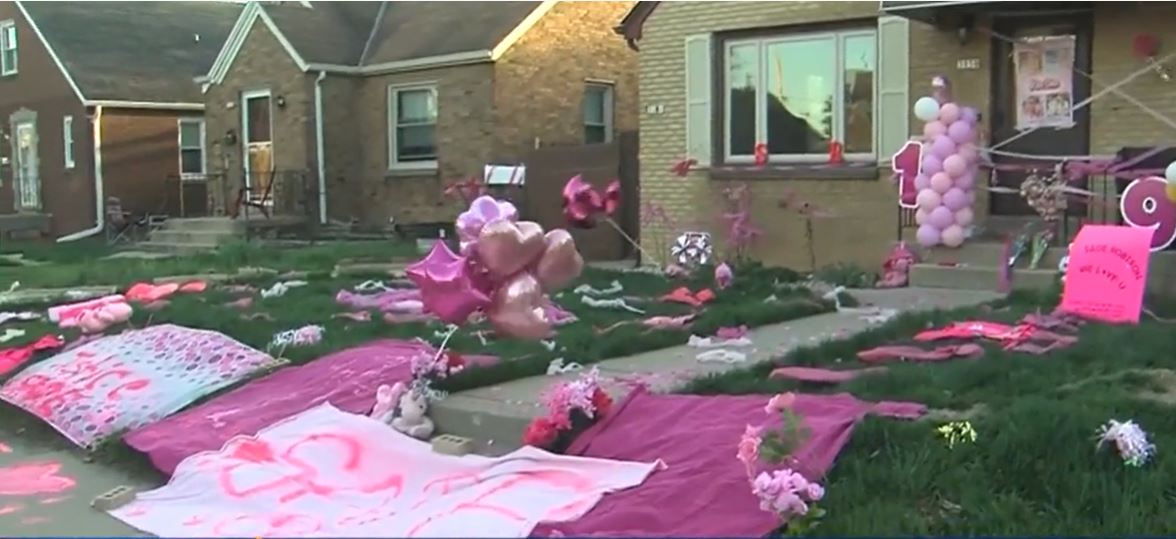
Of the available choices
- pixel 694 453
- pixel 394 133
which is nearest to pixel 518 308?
pixel 694 453

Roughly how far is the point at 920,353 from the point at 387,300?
16.6 ft

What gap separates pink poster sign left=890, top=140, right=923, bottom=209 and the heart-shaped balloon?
5.42 metres

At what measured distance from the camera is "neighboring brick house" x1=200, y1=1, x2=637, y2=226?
68.6ft

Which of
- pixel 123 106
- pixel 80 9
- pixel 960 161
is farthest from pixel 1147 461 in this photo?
pixel 80 9

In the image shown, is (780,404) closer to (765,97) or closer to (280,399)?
(280,399)

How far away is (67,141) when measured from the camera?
90.9 feet

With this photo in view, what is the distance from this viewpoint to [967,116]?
437 inches

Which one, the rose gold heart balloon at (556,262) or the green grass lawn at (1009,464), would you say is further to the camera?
the rose gold heart balloon at (556,262)

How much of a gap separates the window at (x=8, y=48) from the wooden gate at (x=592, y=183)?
17495 mm

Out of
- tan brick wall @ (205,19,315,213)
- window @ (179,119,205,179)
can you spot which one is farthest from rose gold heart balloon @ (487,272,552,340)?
window @ (179,119,205,179)

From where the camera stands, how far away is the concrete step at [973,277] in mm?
10406

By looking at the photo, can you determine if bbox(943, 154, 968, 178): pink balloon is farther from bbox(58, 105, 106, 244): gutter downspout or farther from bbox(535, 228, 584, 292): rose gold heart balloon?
bbox(58, 105, 106, 244): gutter downspout

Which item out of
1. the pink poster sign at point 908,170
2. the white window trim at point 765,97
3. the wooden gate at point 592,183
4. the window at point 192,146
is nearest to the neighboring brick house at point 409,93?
the wooden gate at point 592,183

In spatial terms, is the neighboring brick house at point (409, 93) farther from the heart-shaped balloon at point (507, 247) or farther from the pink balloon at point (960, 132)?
the heart-shaped balloon at point (507, 247)
